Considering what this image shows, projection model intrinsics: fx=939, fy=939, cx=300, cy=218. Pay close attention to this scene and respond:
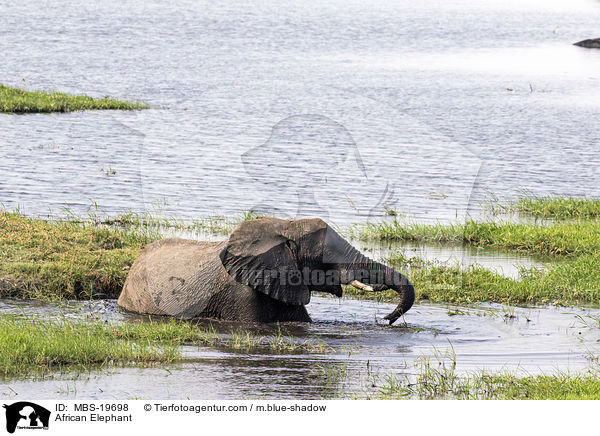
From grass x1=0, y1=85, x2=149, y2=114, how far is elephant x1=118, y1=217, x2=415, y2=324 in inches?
921

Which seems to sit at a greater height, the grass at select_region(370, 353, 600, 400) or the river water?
the grass at select_region(370, 353, 600, 400)

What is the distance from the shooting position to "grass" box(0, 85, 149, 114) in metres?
33.5

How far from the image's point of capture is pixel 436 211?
20656 mm

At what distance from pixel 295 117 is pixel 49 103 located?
9.03m

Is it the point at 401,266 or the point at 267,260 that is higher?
the point at 267,260

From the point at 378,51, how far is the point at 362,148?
128 ft

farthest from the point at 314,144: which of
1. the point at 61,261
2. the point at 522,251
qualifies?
the point at 61,261

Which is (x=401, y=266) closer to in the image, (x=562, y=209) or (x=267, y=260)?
(x=267, y=260)

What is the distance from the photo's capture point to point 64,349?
29.5 ft

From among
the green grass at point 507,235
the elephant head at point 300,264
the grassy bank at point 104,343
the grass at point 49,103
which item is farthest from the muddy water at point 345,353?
the grass at point 49,103

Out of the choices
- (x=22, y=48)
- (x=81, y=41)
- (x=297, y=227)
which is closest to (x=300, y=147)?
(x=297, y=227)

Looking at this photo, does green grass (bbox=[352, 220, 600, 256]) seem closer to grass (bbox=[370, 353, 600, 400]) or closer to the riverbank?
the riverbank
